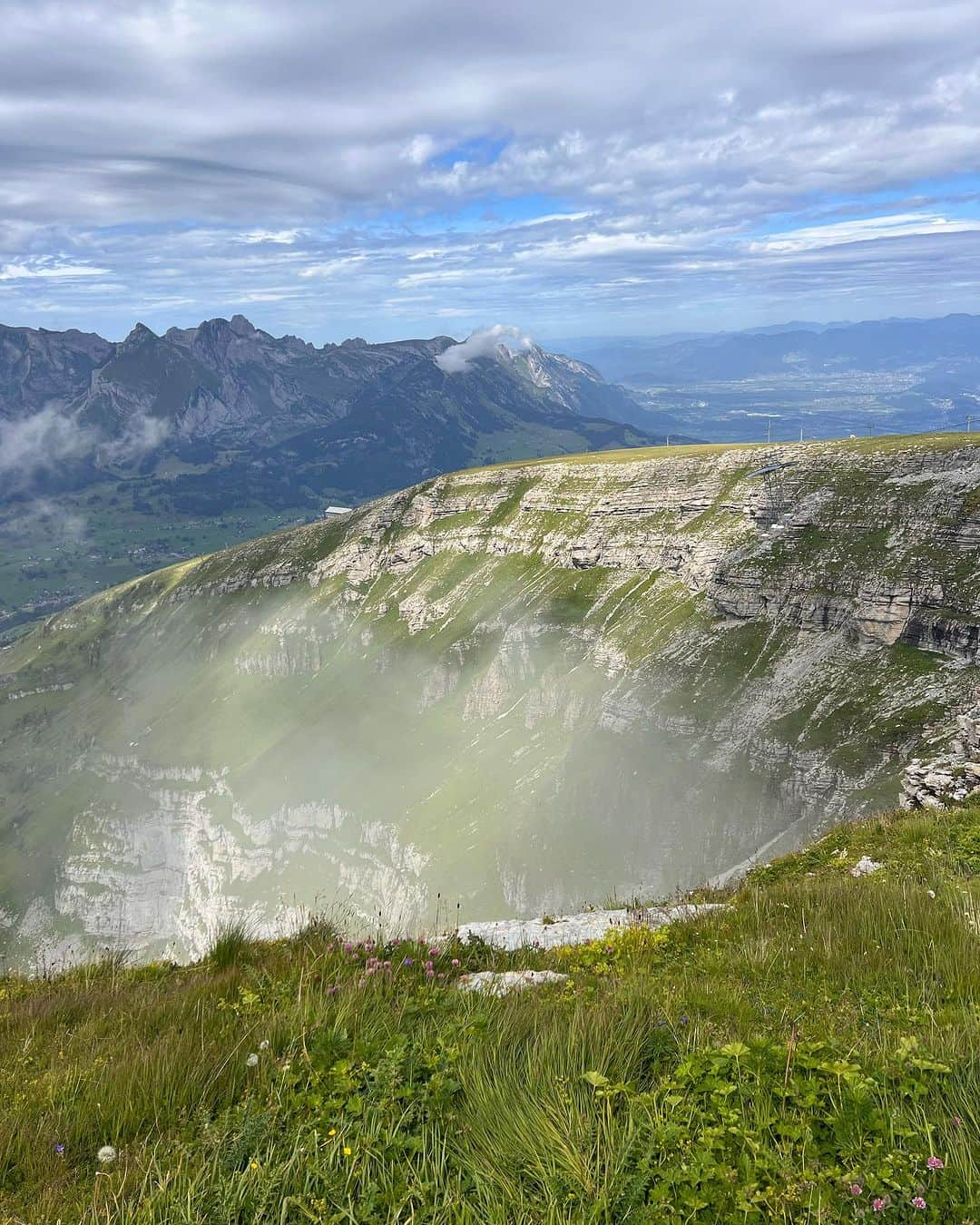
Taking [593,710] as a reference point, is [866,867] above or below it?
above

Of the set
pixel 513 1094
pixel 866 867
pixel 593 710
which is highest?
pixel 513 1094

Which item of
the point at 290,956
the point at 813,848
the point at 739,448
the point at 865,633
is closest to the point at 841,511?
the point at 865,633

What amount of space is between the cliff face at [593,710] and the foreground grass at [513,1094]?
58246mm

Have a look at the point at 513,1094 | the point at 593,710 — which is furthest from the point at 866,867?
the point at 593,710

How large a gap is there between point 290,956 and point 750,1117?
5174 mm

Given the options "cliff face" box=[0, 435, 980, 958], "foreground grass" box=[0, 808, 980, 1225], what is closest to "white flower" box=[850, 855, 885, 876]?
"foreground grass" box=[0, 808, 980, 1225]

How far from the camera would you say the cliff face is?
9569cm

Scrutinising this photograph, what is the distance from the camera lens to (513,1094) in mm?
4152

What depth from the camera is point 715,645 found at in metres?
120

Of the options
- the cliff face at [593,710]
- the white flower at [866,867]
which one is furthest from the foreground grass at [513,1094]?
the cliff face at [593,710]

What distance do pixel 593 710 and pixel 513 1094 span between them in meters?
131

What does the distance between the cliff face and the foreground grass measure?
58.2 metres

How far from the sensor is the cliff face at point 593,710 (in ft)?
314

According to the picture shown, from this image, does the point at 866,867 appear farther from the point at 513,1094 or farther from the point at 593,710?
the point at 593,710
